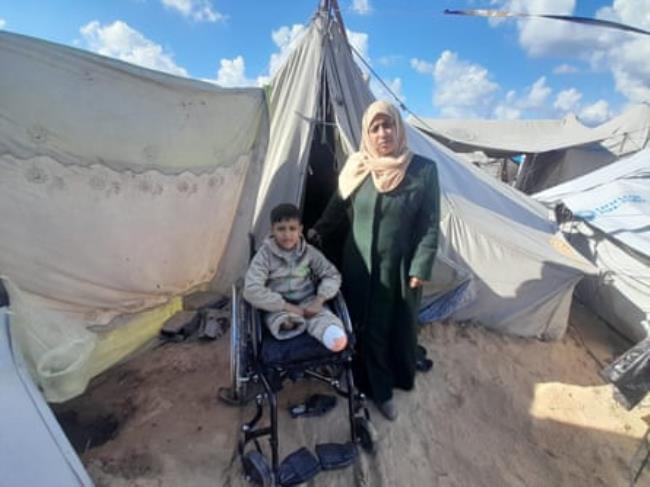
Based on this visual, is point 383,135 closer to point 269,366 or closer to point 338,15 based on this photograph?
point 269,366

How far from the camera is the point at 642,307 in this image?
3.10 m

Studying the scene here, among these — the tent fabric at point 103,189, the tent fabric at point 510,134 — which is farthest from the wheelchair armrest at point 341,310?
the tent fabric at point 510,134

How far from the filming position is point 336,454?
1.93 m

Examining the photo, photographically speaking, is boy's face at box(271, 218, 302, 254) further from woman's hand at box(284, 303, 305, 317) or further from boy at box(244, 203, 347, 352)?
woman's hand at box(284, 303, 305, 317)

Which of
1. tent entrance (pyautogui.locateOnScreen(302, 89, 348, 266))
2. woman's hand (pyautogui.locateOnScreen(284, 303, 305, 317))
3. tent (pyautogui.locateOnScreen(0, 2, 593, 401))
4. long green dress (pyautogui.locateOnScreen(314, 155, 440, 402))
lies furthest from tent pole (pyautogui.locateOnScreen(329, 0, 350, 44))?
woman's hand (pyautogui.locateOnScreen(284, 303, 305, 317))

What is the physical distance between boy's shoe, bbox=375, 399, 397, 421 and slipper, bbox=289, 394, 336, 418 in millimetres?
281

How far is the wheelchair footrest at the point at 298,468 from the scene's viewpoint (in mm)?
1798

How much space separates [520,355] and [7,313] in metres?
3.18

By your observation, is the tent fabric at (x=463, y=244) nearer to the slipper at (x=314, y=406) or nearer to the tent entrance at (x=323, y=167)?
the tent entrance at (x=323, y=167)

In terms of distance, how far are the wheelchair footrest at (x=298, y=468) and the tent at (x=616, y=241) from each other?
8.60ft

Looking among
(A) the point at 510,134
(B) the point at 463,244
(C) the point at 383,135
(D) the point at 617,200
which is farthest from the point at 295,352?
(A) the point at 510,134

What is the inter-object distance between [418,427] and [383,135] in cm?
164

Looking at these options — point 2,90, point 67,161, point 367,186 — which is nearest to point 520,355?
point 367,186

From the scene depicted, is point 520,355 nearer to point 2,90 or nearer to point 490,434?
point 490,434
